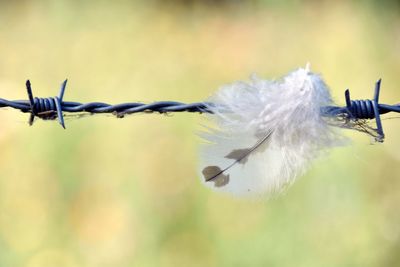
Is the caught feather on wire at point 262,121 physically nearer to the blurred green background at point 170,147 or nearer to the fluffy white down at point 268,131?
the fluffy white down at point 268,131

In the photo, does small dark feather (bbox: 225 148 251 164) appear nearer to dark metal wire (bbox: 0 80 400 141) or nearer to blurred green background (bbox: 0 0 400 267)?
dark metal wire (bbox: 0 80 400 141)

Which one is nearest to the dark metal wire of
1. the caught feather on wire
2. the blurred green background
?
the caught feather on wire

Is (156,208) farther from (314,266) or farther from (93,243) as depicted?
(314,266)

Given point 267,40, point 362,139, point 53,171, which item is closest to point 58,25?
point 53,171

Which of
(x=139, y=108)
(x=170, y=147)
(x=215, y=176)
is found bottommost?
(x=170, y=147)

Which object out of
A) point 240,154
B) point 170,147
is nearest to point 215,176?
point 240,154

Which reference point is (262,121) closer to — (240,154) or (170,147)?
(240,154)
